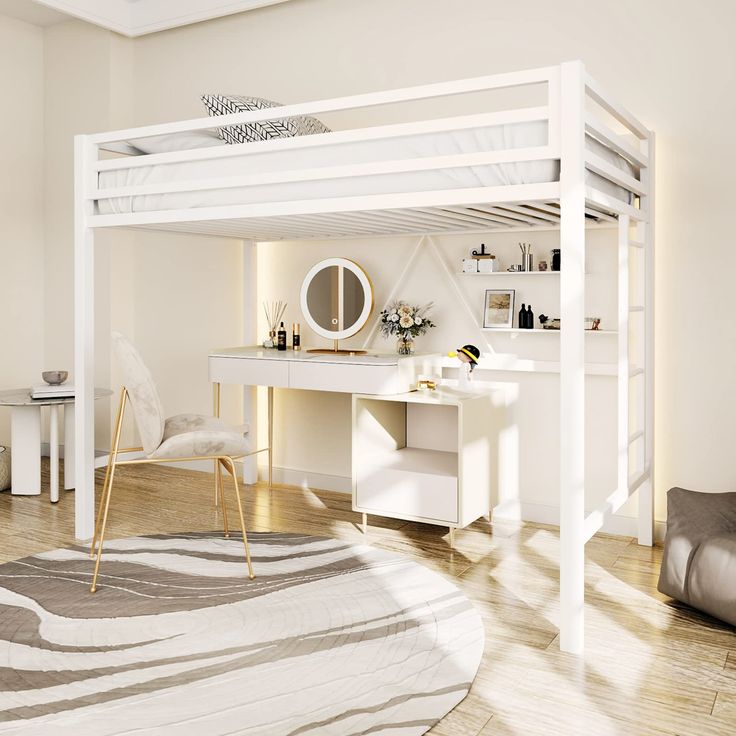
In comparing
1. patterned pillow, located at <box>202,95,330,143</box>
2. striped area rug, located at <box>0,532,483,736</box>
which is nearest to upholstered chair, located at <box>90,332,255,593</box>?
striped area rug, located at <box>0,532,483,736</box>

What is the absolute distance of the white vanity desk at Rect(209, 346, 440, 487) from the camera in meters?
3.36

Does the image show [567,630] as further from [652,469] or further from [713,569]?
[652,469]

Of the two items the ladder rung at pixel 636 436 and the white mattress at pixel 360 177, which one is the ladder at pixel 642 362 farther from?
the white mattress at pixel 360 177

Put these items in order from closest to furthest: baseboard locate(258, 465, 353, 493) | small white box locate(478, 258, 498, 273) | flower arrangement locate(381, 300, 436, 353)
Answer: small white box locate(478, 258, 498, 273) → flower arrangement locate(381, 300, 436, 353) → baseboard locate(258, 465, 353, 493)

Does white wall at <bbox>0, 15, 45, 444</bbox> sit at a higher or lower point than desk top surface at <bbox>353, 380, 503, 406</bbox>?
higher

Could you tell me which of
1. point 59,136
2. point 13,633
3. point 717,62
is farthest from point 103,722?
point 59,136

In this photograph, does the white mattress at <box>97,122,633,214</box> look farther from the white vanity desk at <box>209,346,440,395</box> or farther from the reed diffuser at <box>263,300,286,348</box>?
the reed diffuser at <box>263,300,286,348</box>

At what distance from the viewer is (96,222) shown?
3232 millimetres

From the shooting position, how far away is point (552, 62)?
11.2 ft

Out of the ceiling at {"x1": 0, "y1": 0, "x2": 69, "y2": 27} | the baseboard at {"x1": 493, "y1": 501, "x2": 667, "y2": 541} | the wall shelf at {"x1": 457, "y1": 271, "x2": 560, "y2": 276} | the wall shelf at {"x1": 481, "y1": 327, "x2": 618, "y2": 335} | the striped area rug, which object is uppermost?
the ceiling at {"x1": 0, "y1": 0, "x2": 69, "y2": 27}

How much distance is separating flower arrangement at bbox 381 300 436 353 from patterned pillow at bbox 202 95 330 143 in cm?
100

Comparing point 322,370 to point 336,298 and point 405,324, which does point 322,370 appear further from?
point 336,298

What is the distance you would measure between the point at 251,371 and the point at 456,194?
1.70 meters

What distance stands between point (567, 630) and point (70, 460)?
290 cm
